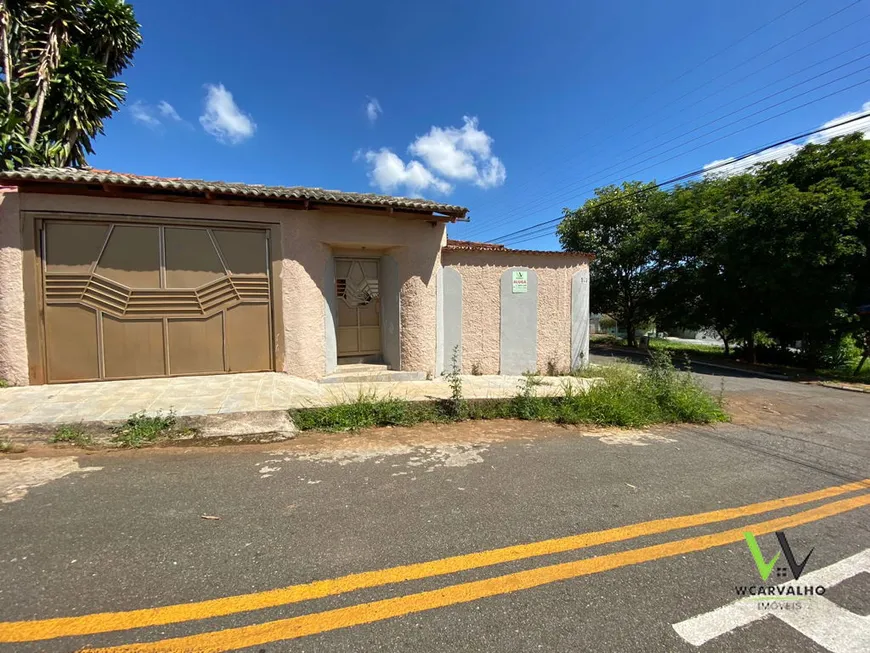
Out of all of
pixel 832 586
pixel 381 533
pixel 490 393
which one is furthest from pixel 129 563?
pixel 490 393

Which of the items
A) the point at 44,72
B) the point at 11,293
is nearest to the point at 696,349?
the point at 11,293

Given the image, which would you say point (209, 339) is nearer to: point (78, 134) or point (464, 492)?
point (464, 492)

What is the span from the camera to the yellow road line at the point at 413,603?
176 cm

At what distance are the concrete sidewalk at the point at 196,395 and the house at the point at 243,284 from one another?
0.43 meters

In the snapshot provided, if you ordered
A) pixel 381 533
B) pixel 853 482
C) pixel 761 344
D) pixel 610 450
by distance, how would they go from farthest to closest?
pixel 761 344
pixel 610 450
pixel 853 482
pixel 381 533

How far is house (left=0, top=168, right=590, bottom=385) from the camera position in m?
5.94

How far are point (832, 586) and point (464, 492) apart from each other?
91.9 inches

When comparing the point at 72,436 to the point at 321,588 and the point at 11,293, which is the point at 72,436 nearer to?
the point at 11,293

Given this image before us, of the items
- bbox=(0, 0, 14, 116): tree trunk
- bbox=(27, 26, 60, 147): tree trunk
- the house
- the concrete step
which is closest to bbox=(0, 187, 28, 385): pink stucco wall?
the house

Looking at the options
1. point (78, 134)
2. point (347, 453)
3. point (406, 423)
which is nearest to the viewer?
point (347, 453)

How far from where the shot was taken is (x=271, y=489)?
3.34m

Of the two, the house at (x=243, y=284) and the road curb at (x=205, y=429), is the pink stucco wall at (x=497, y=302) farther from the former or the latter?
the road curb at (x=205, y=429)

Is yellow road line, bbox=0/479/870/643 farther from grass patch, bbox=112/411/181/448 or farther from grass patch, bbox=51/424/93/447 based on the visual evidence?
grass patch, bbox=51/424/93/447

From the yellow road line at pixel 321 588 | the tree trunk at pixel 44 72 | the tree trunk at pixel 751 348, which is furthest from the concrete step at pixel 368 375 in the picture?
the tree trunk at pixel 751 348
